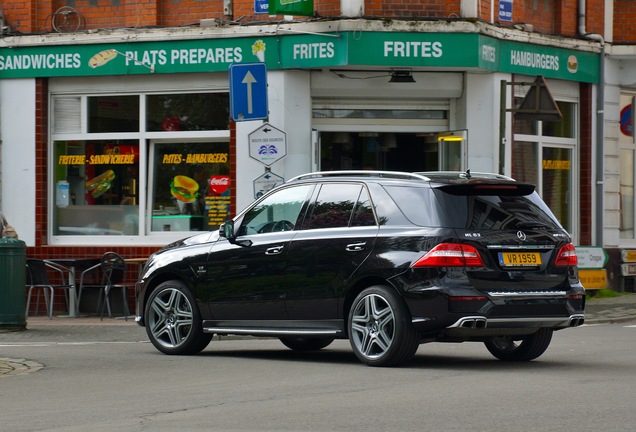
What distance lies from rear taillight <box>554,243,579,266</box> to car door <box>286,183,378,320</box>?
158 cm

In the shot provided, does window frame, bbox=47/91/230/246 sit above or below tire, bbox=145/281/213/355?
above

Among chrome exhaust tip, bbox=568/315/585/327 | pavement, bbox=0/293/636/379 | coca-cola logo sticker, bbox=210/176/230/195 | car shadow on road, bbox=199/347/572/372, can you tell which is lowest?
pavement, bbox=0/293/636/379

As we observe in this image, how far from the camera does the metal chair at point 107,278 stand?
1986 cm

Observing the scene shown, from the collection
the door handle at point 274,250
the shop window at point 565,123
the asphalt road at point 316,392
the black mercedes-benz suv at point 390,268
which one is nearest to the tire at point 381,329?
the black mercedes-benz suv at point 390,268

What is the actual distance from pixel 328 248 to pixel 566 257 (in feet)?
6.75

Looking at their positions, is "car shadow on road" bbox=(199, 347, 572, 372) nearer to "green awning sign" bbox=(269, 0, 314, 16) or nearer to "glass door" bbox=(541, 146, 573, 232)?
"green awning sign" bbox=(269, 0, 314, 16)

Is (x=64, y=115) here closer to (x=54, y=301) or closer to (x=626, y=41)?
(x=54, y=301)

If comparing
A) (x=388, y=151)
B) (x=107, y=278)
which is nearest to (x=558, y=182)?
(x=388, y=151)

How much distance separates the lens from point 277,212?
1255cm

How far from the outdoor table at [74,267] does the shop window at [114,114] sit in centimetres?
227

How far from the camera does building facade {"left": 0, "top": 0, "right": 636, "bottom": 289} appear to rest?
2014 centimetres

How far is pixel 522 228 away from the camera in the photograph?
37.5 feet

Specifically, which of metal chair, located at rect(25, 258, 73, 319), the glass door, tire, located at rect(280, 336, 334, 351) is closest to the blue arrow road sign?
metal chair, located at rect(25, 258, 73, 319)

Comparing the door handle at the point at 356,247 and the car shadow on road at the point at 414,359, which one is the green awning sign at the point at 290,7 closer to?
the car shadow on road at the point at 414,359
